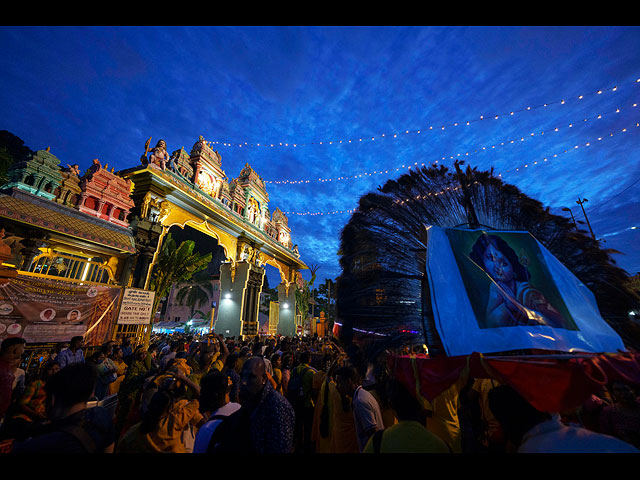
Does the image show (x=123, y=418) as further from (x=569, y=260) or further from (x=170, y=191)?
(x=170, y=191)

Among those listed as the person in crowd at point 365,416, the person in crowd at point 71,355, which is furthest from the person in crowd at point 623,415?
the person in crowd at point 71,355

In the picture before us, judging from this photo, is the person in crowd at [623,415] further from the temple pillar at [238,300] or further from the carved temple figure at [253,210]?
the carved temple figure at [253,210]

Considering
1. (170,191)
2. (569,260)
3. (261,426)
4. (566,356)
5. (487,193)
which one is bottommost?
(261,426)

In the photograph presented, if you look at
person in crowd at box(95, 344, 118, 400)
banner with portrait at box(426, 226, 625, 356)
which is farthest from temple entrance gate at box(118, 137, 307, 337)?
banner with portrait at box(426, 226, 625, 356)

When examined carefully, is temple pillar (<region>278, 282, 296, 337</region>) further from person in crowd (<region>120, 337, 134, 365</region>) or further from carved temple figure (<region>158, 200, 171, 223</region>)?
person in crowd (<region>120, 337, 134, 365</region>)

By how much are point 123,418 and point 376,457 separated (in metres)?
4.32

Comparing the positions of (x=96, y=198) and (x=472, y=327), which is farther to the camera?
(x=96, y=198)

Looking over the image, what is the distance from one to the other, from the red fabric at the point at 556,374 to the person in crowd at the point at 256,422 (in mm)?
1275

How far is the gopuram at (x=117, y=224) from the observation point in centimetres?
662

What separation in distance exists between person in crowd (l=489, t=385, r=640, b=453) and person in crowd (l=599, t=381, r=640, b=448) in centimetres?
223

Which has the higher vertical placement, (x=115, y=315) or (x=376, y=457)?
(x=115, y=315)

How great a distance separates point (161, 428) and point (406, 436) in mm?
1943

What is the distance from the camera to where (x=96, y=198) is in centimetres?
858
